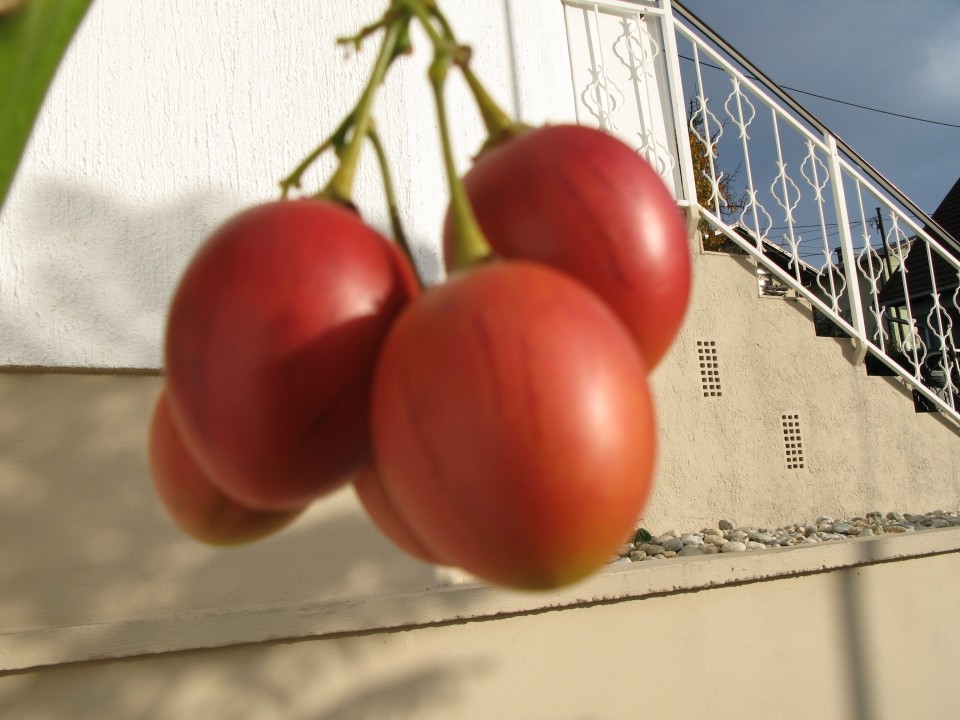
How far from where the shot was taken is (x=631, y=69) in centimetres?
357

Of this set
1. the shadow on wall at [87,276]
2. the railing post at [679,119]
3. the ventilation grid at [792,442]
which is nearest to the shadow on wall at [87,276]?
the shadow on wall at [87,276]

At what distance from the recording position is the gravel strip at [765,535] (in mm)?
2865

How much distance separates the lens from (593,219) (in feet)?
1.23

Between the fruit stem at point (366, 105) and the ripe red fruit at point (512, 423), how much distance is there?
11cm

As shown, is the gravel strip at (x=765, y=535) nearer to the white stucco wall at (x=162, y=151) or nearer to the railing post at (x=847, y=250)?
the railing post at (x=847, y=250)

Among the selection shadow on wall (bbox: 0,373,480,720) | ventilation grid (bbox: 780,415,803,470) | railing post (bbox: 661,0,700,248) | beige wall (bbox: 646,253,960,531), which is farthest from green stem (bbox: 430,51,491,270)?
ventilation grid (bbox: 780,415,803,470)

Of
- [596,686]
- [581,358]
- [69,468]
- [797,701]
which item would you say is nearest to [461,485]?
[581,358]

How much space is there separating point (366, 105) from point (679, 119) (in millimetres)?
3413

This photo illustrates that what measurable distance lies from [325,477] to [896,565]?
305 cm

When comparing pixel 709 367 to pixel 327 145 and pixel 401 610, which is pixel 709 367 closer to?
pixel 401 610

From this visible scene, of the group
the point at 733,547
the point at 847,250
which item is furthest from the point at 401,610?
the point at 847,250

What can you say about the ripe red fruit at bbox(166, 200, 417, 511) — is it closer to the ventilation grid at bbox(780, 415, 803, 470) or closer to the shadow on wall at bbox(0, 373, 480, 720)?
the shadow on wall at bbox(0, 373, 480, 720)

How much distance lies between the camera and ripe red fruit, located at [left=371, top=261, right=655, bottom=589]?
29 cm

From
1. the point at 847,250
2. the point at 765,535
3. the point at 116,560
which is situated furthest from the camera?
the point at 847,250
